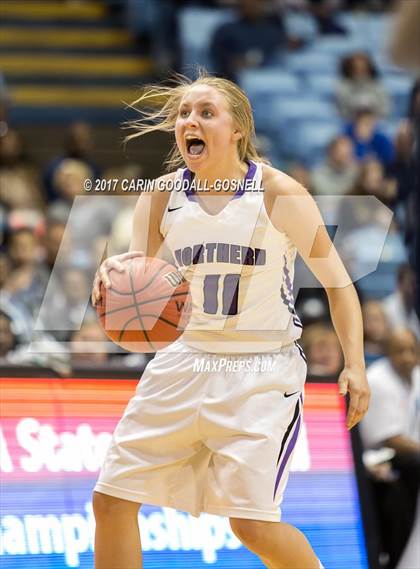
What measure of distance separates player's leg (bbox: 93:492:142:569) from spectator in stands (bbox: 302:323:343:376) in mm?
2954

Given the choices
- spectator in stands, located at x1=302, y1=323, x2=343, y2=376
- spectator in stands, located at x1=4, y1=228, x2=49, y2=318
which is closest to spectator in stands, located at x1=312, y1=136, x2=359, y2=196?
spectator in stands, located at x1=4, y1=228, x2=49, y2=318

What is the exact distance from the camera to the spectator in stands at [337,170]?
9.63 m

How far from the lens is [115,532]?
3.75m

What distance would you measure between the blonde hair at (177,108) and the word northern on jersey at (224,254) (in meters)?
0.35

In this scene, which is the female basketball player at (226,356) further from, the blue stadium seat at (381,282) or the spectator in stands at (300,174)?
the blue stadium seat at (381,282)

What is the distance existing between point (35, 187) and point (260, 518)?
667 centimetres

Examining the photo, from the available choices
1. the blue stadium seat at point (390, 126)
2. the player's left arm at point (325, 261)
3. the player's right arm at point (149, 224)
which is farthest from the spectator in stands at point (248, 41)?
the player's left arm at point (325, 261)

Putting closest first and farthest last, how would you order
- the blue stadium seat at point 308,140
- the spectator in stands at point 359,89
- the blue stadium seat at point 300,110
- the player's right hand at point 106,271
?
the player's right hand at point 106,271 → the blue stadium seat at point 308,140 → the blue stadium seat at point 300,110 → the spectator in stands at point 359,89

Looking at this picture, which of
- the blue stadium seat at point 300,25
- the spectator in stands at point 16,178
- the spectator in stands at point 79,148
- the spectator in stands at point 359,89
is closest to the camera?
the spectator in stands at point 16,178

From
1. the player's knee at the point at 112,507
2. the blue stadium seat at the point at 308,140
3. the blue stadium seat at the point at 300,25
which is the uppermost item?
the player's knee at the point at 112,507

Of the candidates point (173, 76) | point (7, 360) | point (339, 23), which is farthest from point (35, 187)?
point (173, 76)

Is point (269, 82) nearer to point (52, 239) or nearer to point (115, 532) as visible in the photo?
point (52, 239)

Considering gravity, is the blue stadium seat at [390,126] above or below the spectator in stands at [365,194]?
below

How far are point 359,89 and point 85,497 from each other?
719 cm
